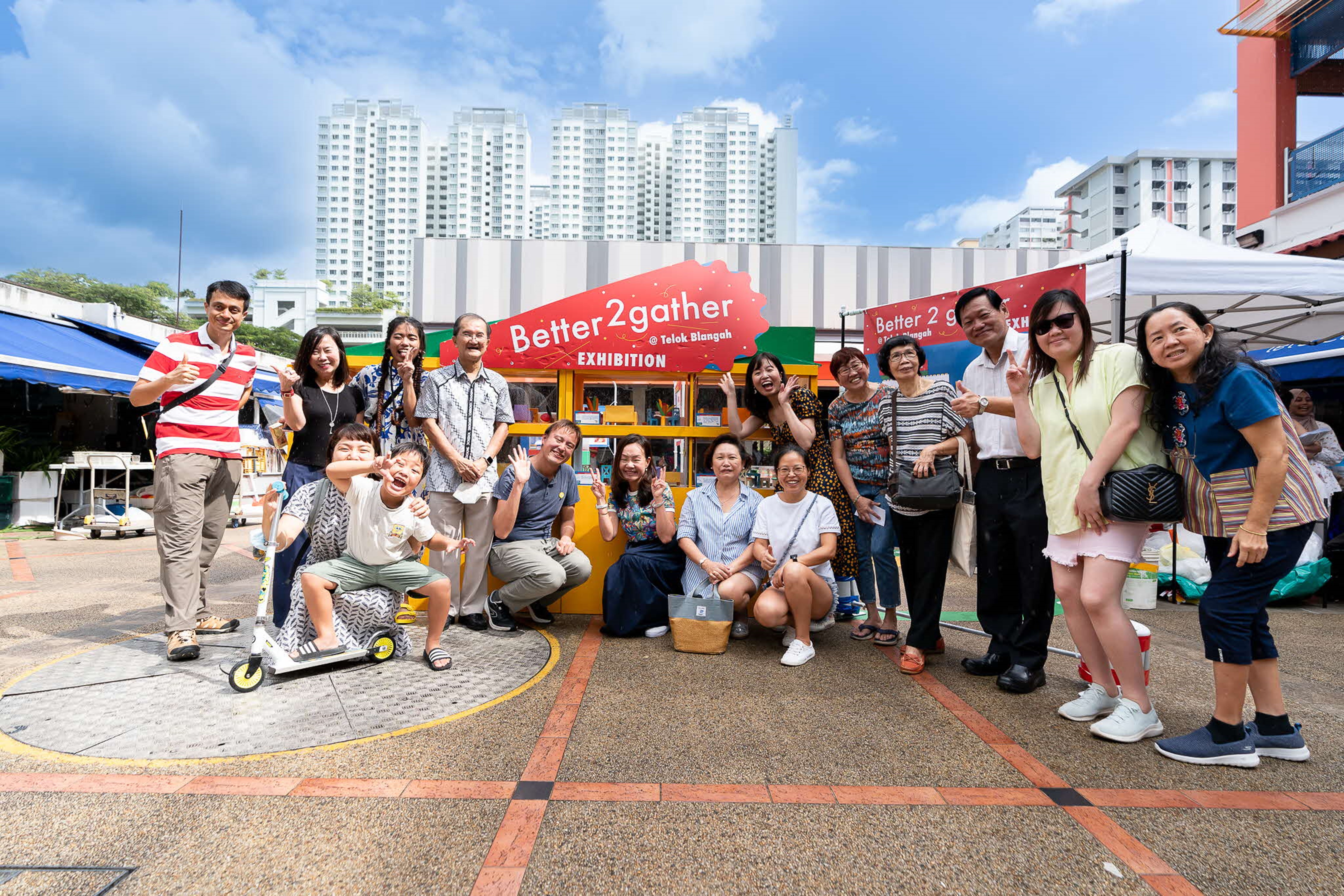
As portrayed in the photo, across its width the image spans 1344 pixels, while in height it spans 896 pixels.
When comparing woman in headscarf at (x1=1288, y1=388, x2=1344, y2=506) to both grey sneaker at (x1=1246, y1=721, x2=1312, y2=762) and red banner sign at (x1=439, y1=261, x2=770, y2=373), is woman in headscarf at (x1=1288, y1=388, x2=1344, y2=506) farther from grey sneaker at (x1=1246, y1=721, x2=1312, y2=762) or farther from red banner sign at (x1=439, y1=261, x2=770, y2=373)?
red banner sign at (x1=439, y1=261, x2=770, y2=373)

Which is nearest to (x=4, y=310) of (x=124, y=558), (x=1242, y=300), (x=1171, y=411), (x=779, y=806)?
(x=124, y=558)

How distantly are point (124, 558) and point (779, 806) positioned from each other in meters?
8.09

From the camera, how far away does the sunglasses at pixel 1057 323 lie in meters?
2.80

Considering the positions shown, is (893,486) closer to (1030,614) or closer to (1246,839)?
(1030,614)

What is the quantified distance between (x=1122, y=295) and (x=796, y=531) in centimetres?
283

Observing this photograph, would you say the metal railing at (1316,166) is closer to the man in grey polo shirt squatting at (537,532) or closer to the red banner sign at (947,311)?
the red banner sign at (947,311)

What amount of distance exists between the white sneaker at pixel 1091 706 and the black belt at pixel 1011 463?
3.31 ft

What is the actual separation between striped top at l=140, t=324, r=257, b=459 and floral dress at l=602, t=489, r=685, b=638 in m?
2.32

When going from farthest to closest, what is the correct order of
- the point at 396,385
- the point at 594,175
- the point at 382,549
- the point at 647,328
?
the point at 594,175
the point at 647,328
the point at 396,385
the point at 382,549

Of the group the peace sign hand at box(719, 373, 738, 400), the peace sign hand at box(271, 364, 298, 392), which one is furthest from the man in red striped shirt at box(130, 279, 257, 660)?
the peace sign hand at box(719, 373, 738, 400)

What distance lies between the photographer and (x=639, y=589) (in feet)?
13.4

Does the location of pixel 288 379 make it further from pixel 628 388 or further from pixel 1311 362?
pixel 1311 362

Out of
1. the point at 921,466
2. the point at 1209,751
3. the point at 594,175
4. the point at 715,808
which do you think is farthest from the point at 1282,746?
the point at 594,175

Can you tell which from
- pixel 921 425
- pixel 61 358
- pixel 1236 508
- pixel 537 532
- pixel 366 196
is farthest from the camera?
pixel 366 196
